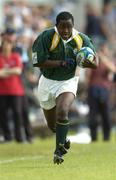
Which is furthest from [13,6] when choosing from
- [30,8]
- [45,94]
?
[45,94]

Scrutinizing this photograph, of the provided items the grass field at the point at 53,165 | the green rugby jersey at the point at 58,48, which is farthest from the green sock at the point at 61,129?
the green rugby jersey at the point at 58,48

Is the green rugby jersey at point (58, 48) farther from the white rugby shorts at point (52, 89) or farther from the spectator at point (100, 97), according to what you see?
the spectator at point (100, 97)

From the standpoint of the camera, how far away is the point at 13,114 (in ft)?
61.1

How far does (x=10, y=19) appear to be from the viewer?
25.0 meters

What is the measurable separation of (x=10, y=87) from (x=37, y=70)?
487cm

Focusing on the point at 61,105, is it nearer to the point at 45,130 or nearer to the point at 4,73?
the point at 4,73

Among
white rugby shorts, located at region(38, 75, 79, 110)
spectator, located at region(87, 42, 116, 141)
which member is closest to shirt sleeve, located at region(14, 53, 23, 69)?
spectator, located at region(87, 42, 116, 141)

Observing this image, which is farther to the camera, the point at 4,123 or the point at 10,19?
the point at 10,19

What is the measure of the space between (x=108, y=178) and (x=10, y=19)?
46.7 feet

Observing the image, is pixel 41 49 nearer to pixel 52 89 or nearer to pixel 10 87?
pixel 52 89

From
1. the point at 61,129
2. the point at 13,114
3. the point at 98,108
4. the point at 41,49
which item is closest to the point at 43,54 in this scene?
the point at 41,49

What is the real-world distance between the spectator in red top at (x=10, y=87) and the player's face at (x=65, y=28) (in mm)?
4909

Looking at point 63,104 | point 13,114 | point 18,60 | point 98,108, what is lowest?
point 98,108

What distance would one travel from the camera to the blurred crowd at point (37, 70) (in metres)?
18.7
